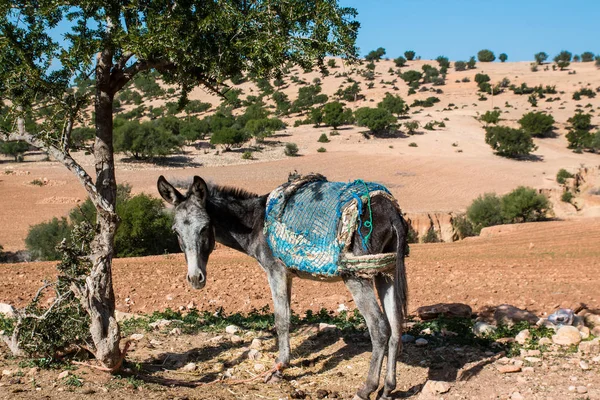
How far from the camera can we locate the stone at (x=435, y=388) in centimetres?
562

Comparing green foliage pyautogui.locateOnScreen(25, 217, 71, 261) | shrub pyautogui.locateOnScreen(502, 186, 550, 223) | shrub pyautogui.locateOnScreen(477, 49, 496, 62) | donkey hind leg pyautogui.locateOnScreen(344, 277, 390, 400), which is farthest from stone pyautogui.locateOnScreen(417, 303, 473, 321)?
shrub pyautogui.locateOnScreen(477, 49, 496, 62)

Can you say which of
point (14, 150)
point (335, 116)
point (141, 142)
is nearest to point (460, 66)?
point (335, 116)

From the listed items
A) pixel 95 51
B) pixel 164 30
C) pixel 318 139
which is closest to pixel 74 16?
pixel 95 51

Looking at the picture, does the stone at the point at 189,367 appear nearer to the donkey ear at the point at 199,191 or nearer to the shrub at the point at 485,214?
the donkey ear at the point at 199,191

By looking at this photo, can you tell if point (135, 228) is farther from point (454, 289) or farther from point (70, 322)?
point (70, 322)

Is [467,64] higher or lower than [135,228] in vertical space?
higher

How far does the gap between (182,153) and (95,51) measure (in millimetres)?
42636

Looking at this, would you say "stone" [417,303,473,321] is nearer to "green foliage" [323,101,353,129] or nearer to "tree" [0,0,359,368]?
"tree" [0,0,359,368]

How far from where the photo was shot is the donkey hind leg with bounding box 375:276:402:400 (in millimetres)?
5703

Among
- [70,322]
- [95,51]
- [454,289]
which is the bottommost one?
[454,289]

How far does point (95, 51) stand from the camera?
5.64 m

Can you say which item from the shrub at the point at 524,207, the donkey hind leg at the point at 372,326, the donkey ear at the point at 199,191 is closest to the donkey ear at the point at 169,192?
the donkey ear at the point at 199,191

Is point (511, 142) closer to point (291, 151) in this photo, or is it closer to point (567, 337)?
point (291, 151)

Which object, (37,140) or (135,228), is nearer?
(37,140)
